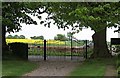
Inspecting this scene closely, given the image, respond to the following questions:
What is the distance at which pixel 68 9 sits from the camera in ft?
35.1

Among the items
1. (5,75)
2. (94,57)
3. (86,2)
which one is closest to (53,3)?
(86,2)

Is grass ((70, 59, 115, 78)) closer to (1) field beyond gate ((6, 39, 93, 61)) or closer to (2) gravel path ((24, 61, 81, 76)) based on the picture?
(2) gravel path ((24, 61, 81, 76))

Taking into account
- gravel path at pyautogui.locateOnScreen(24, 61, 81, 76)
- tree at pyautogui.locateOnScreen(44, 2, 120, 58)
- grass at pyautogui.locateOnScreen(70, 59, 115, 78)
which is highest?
tree at pyautogui.locateOnScreen(44, 2, 120, 58)

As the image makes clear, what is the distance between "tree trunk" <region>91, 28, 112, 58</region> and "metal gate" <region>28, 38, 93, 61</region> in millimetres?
1852

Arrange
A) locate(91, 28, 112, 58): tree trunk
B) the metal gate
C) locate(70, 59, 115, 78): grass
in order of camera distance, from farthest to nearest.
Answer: the metal gate, locate(91, 28, 112, 58): tree trunk, locate(70, 59, 115, 78): grass

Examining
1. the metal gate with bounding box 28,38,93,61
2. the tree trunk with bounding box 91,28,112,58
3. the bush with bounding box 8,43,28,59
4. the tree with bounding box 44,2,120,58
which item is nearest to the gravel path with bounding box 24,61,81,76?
the tree with bounding box 44,2,120,58

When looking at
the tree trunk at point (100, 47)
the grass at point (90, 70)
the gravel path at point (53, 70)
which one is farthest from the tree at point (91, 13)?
the tree trunk at point (100, 47)

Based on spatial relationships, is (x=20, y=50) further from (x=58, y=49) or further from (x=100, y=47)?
(x=100, y=47)

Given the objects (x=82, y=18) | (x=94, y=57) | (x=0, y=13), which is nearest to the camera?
(x=82, y=18)

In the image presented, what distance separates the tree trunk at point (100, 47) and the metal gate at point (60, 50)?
1.85 m

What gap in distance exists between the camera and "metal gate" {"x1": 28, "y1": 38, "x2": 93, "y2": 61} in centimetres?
2494

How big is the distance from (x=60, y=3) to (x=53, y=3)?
39 centimetres

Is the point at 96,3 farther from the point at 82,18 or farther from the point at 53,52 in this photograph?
the point at 53,52

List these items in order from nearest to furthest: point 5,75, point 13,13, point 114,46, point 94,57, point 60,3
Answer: point 60,3 < point 5,75 < point 13,13 < point 94,57 < point 114,46
